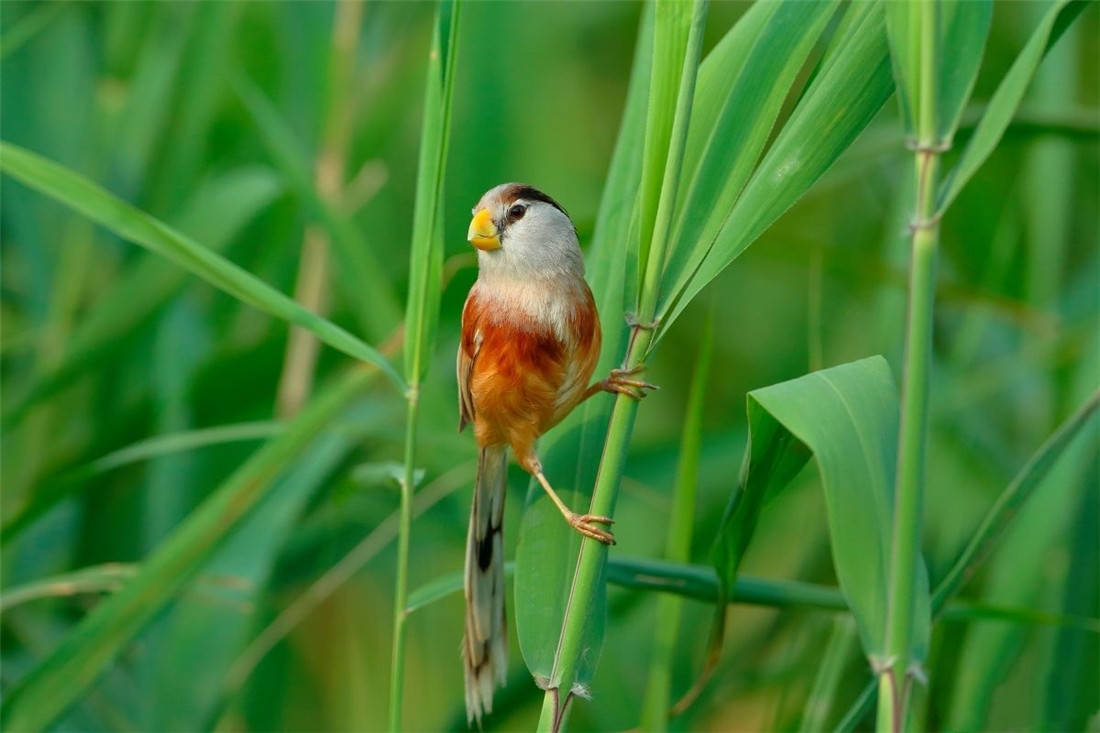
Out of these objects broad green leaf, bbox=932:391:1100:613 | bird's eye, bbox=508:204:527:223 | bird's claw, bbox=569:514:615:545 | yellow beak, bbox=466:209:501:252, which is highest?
bird's eye, bbox=508:204:527:223

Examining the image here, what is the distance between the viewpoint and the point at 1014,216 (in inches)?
99.7

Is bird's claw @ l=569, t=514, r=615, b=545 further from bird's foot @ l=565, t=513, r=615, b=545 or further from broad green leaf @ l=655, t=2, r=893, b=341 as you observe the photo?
broad green leaf @ l=655, t=2, r=893, b=341

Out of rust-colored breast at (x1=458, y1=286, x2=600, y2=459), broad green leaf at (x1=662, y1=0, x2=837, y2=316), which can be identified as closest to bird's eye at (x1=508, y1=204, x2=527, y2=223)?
rust-colored breast at (x1=458, y1=286, x2=600, y2=459)

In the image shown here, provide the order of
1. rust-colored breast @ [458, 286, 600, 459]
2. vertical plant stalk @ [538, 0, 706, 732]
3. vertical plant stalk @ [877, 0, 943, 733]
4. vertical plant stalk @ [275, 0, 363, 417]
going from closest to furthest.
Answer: vertical plant stalk @ [877, 0, 943, 733] → vertical plant stalk @ [538, 0, 706, 732] → rust-colored breast @ [458, 286, 600, 459] → vertical plant stalk @ [275, 0, 363, 417]

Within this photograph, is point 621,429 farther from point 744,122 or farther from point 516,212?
point 516,212

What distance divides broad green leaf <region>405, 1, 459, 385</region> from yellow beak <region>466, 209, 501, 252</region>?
219 mm

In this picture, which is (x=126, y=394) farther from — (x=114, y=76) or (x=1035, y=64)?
(x=1035, y=64)

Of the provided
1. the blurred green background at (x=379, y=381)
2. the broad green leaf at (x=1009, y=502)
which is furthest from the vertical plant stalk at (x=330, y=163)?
the broad green leaf at (x=1009, y=502)

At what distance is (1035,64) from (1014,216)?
4.97 feet

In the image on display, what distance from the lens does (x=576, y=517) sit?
131cm

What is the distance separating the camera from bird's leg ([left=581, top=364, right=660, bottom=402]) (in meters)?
1.26

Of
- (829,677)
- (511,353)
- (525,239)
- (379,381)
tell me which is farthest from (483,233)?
(379,381)

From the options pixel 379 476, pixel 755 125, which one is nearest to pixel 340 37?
pixel 379 476

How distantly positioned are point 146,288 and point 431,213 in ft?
3.65
